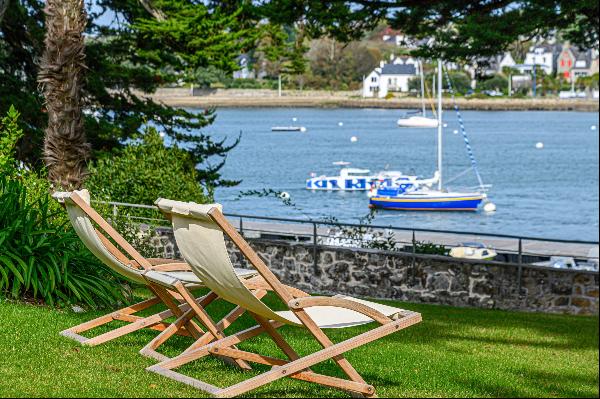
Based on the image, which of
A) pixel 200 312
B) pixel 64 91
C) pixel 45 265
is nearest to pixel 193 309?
pixel 200 312

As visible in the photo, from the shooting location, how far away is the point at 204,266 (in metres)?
5.09

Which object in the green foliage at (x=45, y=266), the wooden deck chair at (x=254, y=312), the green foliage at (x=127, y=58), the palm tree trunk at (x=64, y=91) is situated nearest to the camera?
the wooden deck chair at (x=254, y=312)

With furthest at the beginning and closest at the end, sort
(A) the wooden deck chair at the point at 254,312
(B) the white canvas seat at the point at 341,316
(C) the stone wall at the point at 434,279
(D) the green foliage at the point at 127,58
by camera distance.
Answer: (D) the green foliage at the point at 127,58 < (C) the stone wall at the point at 434,279 < (B) the white canvas seat at the point at 341,316 < (A) the wooden deck chair at the point at 254,312

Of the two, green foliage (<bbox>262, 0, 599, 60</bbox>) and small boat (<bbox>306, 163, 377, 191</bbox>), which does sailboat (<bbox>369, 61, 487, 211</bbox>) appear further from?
green foliage (<bbox>262, 0, 599, 60</bbox>)

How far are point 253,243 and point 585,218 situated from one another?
41.6 metres

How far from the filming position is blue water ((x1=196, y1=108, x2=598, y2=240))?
5606 cm

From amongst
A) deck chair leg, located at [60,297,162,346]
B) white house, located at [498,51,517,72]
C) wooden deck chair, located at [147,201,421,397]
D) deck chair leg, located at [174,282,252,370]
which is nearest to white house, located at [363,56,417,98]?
white house, located at [498,51,517,72]

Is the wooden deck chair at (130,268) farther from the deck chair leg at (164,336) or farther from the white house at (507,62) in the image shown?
the white house at (507,62)

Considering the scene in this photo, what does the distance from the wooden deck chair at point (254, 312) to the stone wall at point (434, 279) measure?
10474mm

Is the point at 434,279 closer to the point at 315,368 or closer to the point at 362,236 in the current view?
the point at 362,236

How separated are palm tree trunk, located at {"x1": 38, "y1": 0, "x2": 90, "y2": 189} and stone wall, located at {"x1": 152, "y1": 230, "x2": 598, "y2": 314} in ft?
8.45

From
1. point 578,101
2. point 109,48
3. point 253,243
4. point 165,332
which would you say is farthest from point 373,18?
point 578,101

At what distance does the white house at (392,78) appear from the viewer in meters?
146

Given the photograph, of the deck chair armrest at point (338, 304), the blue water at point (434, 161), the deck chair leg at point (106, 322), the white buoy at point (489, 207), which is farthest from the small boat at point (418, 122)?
the deck chair armrest at point (338, 304)
